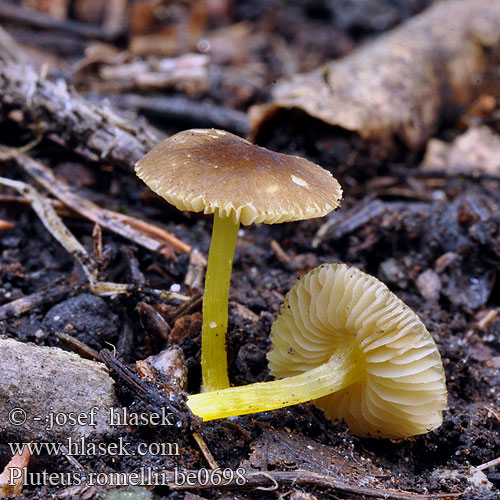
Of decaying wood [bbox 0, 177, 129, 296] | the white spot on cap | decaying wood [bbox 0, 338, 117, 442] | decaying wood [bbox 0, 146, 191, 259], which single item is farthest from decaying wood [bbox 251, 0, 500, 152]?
decaying wood [bbox 0, 338, 117, 442]

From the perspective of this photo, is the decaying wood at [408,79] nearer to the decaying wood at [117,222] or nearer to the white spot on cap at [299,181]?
the decaying wood at [117,222]

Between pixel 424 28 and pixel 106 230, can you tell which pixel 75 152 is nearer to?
pixel 106 230

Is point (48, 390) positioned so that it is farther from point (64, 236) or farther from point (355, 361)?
point (355, 361)

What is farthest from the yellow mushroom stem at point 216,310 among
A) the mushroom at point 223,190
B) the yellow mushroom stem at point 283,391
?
the yellow mushroom stem at point 283,391

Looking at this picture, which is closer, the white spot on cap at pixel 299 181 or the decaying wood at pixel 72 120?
the white spot on cap at pixel 299 181

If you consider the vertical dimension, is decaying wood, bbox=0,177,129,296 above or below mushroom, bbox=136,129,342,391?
below

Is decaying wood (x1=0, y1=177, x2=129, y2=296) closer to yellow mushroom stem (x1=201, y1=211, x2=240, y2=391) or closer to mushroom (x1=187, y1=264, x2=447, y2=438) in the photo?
yellow mushroom stem (x1=201, y1=211, x2=240, y2=391)

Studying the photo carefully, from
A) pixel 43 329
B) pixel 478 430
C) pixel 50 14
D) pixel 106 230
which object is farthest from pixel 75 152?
pixel 50 14
